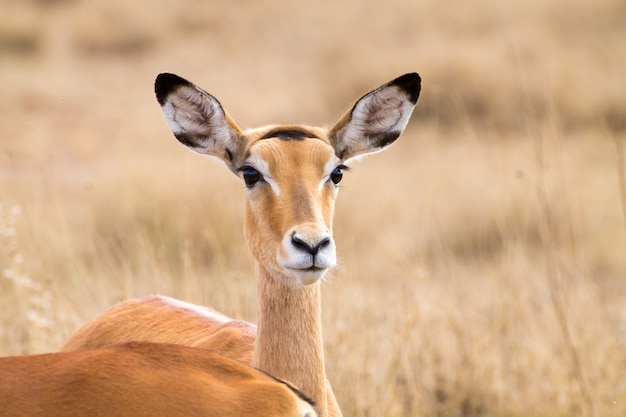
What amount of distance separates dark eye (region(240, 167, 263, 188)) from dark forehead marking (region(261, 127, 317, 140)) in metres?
0.18

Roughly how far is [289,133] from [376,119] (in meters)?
0.48

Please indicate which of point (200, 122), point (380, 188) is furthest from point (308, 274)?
point (380, 188)

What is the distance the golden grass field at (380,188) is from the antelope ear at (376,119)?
4.75 feet

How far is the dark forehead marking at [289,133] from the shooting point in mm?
4281

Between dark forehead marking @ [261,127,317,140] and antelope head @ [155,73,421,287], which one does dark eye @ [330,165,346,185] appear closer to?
antelope head @ [155,73,421,287]

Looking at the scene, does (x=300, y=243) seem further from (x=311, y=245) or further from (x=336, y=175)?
(x=336, y=175)

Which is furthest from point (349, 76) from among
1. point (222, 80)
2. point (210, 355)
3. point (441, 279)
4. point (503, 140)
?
point (210, 355)

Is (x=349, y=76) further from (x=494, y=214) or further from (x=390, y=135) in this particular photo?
(x=390, y=135)

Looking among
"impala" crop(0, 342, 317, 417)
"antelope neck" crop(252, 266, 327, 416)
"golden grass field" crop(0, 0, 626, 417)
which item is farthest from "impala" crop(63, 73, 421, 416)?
"golden grass field" crop(0, 0, 626, 417)

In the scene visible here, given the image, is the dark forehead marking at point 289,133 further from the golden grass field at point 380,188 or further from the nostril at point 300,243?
the golden grass field at point 380,188

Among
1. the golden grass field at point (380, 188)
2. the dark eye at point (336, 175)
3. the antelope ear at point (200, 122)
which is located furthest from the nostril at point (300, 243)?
the golden grass field at point (380, 188)

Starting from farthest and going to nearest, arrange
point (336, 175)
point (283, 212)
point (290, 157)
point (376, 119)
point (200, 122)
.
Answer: point (376, 119), point (200, 122), point (336, 175), point (290, 157), point (283, 212)

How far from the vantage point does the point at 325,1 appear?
22.7 meters

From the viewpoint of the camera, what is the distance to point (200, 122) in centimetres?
447
